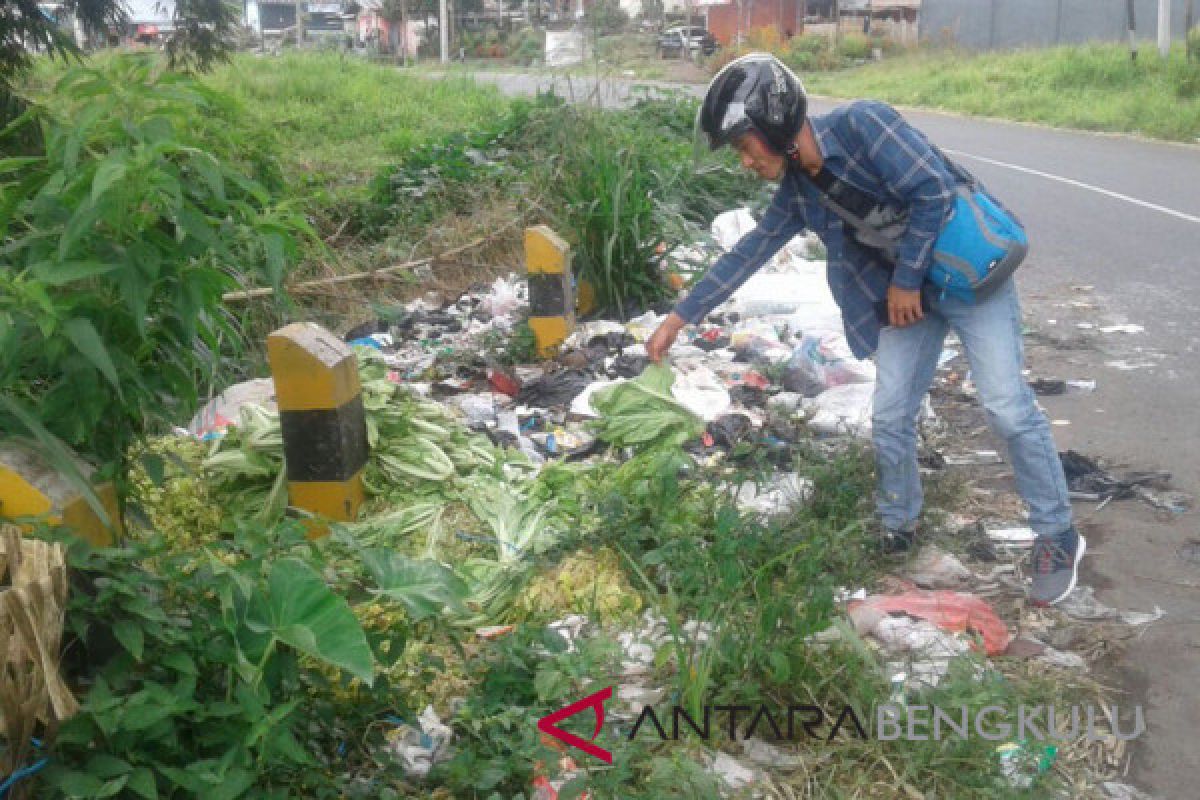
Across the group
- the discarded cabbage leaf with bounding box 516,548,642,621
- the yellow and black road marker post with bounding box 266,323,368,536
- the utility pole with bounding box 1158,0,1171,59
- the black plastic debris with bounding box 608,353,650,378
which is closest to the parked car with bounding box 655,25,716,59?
the black plastic debris with bounding box 608,353,650,378

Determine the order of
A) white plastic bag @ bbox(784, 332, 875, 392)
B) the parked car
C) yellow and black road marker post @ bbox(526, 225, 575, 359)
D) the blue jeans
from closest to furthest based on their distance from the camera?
1. the blue jeans
2. white plastic bag @ bbox(784, 332, 875, 392)
3. yellow and black road marker post @ bbox(526, 225, 575, 359)
4. the parked car

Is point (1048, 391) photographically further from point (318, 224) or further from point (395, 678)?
point (318, 224)

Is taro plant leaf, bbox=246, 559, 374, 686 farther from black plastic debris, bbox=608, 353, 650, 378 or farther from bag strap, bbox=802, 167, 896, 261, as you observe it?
black plastic debris, bbox=608, 353, 650, 378

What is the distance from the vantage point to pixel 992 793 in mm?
2777

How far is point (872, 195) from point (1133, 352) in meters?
3.48

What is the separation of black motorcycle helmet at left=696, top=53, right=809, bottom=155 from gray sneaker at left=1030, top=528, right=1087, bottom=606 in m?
1.48

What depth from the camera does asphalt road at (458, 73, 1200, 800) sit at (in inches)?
136

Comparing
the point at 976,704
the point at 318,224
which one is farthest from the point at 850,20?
the point at 976,704

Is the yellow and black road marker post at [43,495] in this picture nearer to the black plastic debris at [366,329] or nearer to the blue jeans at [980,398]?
the blue jeans at [980,398]

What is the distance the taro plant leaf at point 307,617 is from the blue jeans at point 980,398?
7.26 feet

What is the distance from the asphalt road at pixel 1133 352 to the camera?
11.3ft

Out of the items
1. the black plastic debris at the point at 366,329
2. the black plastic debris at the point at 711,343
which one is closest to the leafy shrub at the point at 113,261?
the black plastic debris at the point at 711,343

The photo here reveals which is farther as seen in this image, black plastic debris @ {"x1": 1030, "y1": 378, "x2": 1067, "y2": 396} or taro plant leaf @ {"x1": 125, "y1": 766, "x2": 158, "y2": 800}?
black plastic debris @ {"x1": 1030, "y1": 378, "x2": 1067, "y2": 396}

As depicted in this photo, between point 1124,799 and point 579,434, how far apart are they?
2.79 meters
